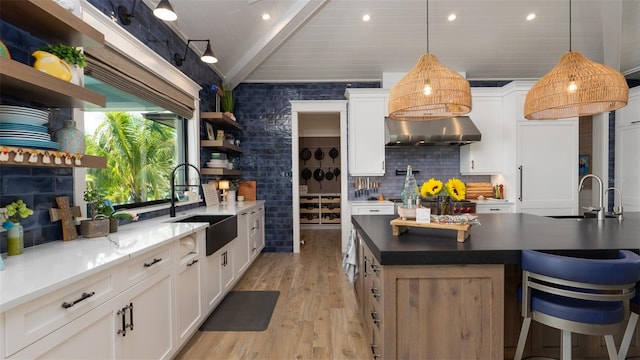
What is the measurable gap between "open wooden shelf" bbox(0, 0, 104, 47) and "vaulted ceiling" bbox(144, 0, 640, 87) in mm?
1700

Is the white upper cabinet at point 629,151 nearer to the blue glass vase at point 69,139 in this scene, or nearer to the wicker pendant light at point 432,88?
the wicker pendant light at point 432,88

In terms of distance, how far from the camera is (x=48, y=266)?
1218 millimetres

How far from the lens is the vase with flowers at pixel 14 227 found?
54.6 inches

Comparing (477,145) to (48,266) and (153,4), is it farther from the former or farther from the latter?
(48,266)

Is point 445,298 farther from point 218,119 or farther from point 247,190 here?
point 247,190

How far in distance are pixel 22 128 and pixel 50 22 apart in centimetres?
54

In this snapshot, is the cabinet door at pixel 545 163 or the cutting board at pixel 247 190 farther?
the cutting board at pixel 247 190

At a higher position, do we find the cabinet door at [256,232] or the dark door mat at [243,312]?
the cabinet door at [256,232]

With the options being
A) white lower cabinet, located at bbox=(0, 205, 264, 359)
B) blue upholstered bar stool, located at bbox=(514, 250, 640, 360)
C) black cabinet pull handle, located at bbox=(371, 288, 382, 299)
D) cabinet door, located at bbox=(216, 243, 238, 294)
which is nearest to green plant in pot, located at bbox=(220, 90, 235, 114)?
cabinet door, located at bbox=(216, 243, 238, 294)

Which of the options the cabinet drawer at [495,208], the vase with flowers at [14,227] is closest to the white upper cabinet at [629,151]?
the cabinet drawer at [495,208]

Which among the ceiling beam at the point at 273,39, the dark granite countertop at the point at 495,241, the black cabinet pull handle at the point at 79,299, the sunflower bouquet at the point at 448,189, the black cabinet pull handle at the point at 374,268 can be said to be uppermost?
the ceiling beam at the point at 273,39

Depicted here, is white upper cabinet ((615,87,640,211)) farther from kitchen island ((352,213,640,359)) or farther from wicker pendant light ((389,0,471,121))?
kitchen island ((352,213,640,359))

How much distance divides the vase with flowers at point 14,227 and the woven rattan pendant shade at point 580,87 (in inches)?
129

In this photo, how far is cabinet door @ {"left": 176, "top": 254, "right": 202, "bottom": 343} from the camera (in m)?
2.01
